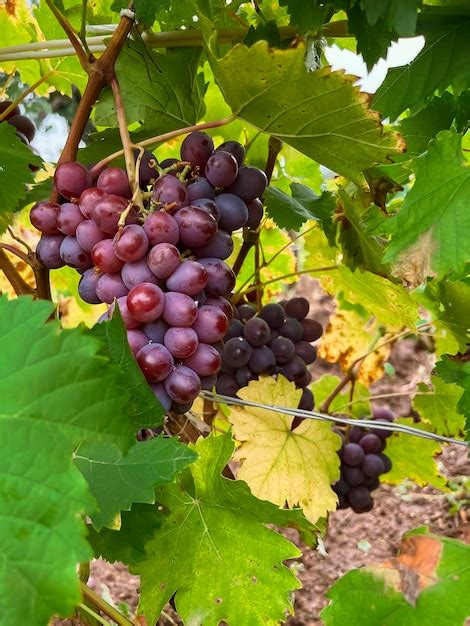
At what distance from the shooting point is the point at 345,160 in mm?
761

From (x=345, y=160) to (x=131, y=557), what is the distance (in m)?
0.54

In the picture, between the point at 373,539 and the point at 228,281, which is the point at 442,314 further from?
the point at 373,539

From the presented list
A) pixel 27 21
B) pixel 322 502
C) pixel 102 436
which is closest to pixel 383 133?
pixel 102 436

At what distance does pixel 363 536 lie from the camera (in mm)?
2139

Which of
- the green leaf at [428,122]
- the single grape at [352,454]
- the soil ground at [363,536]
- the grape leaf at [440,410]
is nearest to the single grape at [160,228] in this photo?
the green leaf at [428,122]

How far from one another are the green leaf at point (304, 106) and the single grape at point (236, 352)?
0.45 metres

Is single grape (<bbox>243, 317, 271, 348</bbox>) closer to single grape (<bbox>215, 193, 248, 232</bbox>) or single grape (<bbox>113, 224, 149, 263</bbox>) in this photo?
single grape (<bbox>215, 193, 248, 232</bbox>)

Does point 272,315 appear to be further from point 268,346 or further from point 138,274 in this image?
point 138,274

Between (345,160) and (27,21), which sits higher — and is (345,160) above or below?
below

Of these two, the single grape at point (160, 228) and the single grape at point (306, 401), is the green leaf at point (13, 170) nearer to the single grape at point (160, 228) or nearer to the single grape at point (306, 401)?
the single grape at point (160, 228)

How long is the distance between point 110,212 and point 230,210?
0.15 m

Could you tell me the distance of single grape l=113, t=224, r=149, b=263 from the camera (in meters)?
0.63

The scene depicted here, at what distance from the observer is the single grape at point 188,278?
0.64 meters

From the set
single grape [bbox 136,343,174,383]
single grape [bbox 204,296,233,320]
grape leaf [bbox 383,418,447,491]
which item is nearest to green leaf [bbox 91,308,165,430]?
single grape [bbox 136,343,174,383]
